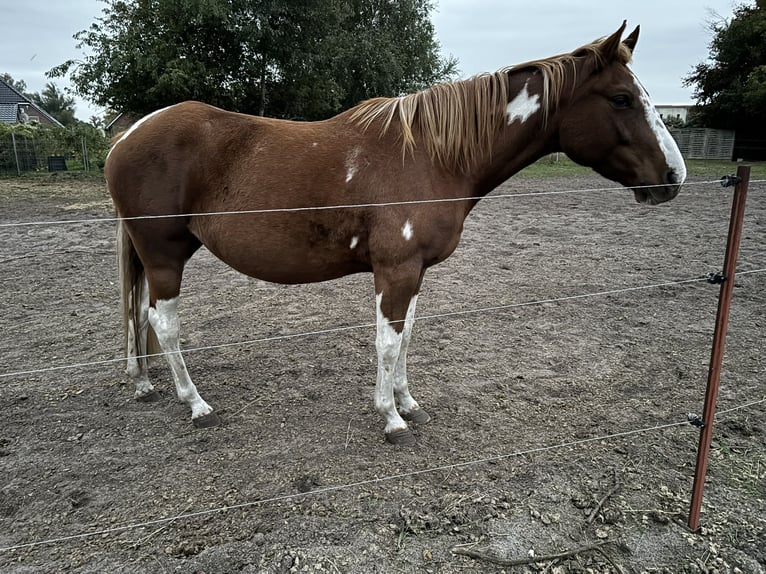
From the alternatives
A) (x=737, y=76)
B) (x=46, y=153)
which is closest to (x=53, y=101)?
(x=46, y=153)

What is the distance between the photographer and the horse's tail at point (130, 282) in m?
2.77

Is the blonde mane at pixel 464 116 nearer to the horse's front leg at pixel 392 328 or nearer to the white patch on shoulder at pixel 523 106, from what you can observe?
the white patch on shoulder at pixel 523 106

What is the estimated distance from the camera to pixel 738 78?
2330 cm

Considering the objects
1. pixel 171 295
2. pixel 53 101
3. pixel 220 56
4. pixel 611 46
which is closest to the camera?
pixel 611 46

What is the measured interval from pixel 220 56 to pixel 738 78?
24678 millimetres

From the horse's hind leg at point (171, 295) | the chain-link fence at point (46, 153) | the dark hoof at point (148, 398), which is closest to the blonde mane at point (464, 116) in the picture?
the horse's hind leg at point (171, 295)

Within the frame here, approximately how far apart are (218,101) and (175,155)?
46.5 ft

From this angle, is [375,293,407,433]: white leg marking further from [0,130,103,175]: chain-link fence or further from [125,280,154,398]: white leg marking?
[0,130,103,175]: chain-link fence

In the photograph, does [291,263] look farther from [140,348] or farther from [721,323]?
[721,323]

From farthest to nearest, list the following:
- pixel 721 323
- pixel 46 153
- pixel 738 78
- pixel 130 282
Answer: pixel 738 78 → pixel 46 153 → pixel 130 282 → pixel 721 323

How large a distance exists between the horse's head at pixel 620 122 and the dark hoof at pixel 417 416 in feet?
5.36

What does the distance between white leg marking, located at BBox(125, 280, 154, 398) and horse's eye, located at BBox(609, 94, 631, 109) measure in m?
2.78

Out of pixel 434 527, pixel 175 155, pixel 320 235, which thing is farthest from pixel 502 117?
pixel 434 527

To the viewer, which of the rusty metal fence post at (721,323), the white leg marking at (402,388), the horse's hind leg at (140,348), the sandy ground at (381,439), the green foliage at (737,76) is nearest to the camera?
the rusty metal fence post at (721,323)
